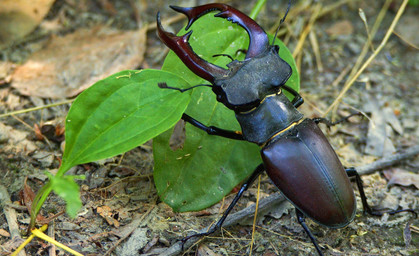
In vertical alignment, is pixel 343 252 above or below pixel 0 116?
below

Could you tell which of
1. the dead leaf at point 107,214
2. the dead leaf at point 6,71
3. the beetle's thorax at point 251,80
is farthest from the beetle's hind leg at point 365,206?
the dead leaf at point 6,71

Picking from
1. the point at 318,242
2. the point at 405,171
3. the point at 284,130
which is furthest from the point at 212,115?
the point at 405,171

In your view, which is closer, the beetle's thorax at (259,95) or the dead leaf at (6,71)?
the beetle's thorax at (259,95)

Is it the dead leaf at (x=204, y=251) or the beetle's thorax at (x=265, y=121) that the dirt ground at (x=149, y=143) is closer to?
the dead leaf at (x=204, y=251)

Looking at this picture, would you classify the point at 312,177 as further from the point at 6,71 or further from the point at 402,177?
the point at 6,71

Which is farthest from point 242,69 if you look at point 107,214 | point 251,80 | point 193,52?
point 107,214

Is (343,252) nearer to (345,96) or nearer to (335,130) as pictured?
(335,130)
